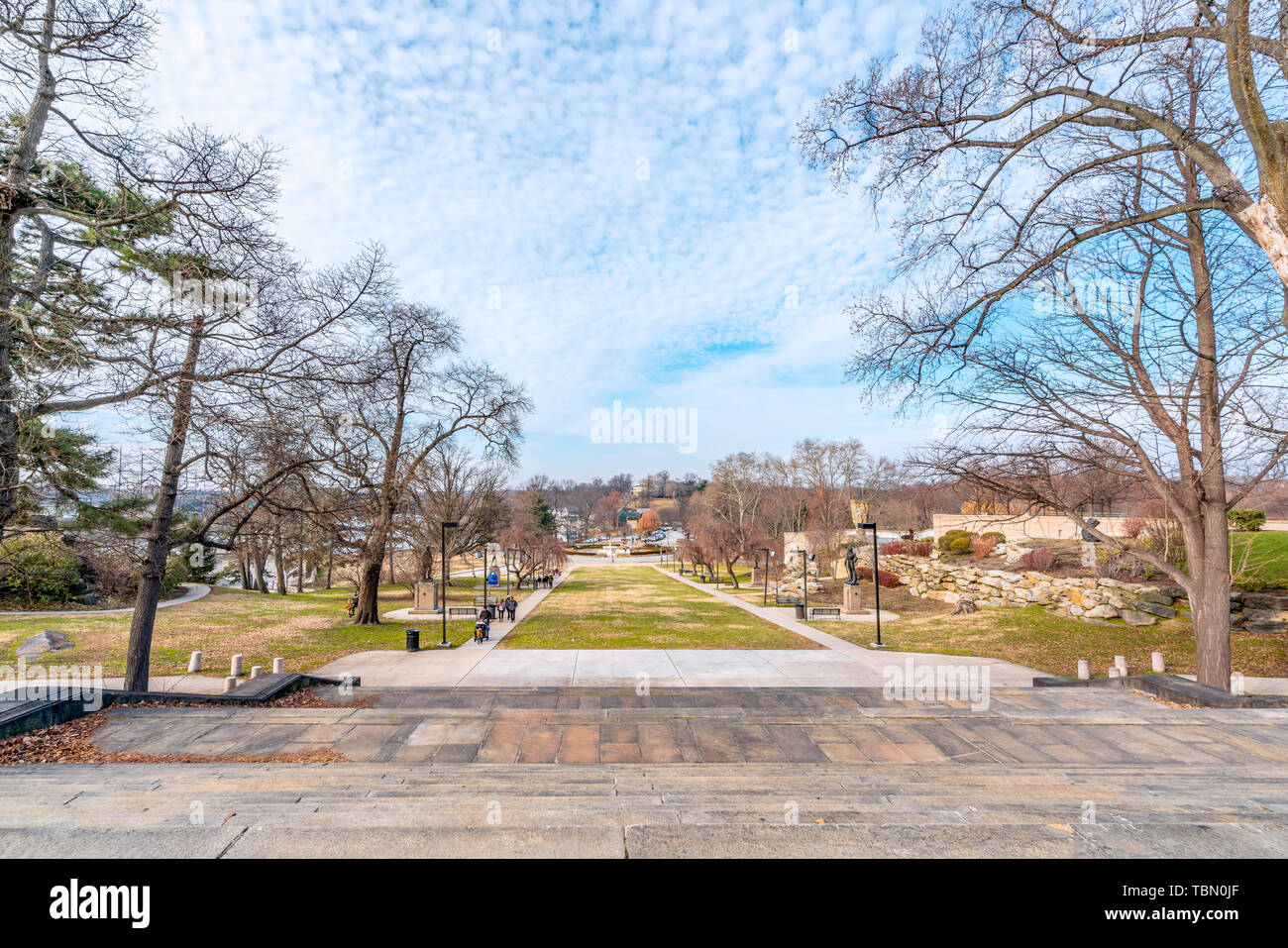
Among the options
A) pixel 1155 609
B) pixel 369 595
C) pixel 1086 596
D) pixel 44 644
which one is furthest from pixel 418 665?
pixel 1155 609

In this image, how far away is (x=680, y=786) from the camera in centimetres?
471

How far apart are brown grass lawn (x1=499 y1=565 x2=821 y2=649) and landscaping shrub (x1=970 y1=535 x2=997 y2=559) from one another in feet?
43.3

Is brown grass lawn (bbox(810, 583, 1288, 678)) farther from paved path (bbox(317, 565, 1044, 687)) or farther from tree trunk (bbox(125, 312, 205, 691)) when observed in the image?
tree trunk (bbox(125, 312, 205, 691))

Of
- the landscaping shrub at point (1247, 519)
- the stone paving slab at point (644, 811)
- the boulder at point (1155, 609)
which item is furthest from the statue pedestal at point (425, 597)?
the landscaping shrub at point (1247, 519)

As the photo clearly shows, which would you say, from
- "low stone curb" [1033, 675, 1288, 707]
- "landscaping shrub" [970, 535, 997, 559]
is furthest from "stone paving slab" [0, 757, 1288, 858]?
"landscaping shrub" [970, 535, 997, 559]

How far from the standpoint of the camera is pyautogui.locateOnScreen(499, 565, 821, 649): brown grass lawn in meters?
17.6

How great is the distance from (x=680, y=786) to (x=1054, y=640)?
57.8 ft

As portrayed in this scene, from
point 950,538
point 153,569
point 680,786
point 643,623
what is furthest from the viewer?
point 950,538

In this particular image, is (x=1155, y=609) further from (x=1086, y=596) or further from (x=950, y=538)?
(x=950, y=538)

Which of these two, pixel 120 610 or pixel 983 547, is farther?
pixel 983 547

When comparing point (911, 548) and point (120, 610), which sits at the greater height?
point (911, 548)

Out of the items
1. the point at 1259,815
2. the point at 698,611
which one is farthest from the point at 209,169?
the point at 698,611

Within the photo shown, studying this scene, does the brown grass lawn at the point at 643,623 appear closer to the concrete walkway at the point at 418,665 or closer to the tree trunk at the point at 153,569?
the concrete walkway at the point at 418,665
